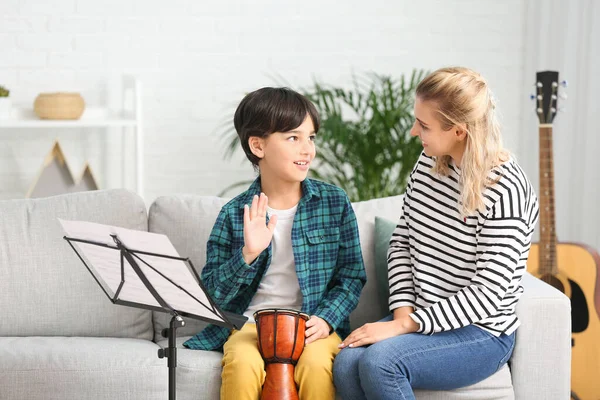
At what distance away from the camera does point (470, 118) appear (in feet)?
6.39

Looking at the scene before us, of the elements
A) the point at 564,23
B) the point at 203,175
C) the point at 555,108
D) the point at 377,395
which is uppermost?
the point at 564,23

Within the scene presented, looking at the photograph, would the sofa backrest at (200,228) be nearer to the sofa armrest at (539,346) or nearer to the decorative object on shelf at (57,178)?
the sofa armrest at (539,346)

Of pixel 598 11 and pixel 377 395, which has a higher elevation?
pixel 598 11

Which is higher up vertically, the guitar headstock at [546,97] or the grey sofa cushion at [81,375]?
the guitar headstock at [546,97]

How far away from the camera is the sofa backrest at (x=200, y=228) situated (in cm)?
243

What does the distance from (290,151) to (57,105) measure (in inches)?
68.0

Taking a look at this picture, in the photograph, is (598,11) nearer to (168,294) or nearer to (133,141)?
(133,141)

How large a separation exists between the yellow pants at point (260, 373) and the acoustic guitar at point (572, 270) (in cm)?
114

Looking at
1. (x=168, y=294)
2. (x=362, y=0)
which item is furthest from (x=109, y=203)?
(x=362, y=0)

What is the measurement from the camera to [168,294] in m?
1.69

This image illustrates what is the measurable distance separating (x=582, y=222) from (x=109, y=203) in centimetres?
206

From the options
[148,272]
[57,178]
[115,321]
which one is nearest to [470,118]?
[148,272]

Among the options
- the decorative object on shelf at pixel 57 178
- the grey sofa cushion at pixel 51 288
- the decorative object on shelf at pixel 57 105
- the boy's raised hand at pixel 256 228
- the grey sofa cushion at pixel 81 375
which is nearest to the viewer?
the boy's raised hand at pixel 256 228

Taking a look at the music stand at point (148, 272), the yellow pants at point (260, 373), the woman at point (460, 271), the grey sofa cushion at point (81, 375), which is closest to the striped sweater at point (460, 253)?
the woman at point (460, 271)
